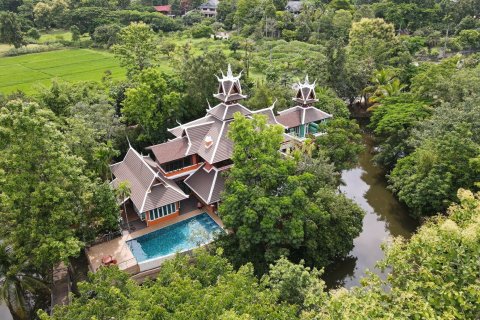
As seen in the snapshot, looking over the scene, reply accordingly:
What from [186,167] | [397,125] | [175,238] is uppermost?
[397,125]

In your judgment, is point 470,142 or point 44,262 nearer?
point 44,262

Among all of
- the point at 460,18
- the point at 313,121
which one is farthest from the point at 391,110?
the point at 460,18

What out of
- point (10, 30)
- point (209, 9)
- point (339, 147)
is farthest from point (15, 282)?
point (209, 9)

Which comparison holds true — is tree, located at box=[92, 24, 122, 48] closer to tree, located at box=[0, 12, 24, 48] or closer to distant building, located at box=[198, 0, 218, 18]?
tree, located at box=[0, 12, 24, 48]

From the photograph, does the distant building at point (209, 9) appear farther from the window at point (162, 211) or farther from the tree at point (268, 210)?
the tree at point (268, 210)

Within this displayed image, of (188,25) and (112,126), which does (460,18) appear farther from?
(112,126)

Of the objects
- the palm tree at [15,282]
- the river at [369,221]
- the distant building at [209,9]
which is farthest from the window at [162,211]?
the distant building at [209,9]

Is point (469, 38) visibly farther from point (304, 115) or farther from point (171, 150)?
point (171, 150)
